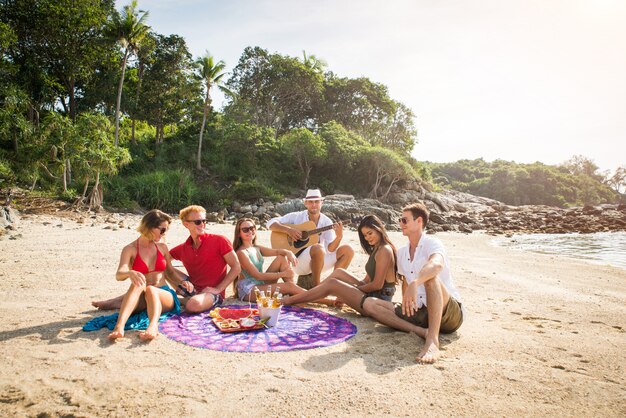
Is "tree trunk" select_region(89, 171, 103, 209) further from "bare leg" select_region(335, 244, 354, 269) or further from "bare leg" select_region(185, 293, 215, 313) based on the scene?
"bare leg" select_region(335, 244, 354, 269)

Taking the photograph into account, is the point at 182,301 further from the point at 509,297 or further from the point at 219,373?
the point at 509,297

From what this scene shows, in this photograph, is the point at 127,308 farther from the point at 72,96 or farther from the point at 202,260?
the point at 72,96

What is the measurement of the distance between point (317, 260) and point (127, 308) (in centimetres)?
260

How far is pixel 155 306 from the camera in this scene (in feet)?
12.9

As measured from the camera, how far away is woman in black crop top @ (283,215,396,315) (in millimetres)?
4719

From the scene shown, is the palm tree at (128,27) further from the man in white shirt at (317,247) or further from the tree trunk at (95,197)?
the man in white shirt at (317,247)

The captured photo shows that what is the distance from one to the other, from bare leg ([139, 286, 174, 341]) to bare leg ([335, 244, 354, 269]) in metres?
2.35

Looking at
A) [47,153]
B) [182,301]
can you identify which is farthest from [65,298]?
[47,153]

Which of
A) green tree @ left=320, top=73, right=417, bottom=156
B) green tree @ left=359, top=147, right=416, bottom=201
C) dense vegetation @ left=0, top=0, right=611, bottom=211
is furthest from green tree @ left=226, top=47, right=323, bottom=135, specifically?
green tree @ left=359, top=147, right=416, bottom=201

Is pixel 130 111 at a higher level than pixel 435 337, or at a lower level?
higher

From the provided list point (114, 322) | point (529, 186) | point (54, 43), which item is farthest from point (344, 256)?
point (529, 186)

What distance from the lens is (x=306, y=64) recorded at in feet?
109

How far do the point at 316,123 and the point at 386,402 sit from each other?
3583 centimetres

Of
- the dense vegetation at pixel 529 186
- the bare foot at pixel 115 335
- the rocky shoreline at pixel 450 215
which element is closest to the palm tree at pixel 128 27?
the rocky shoreline at pixel 450 215
